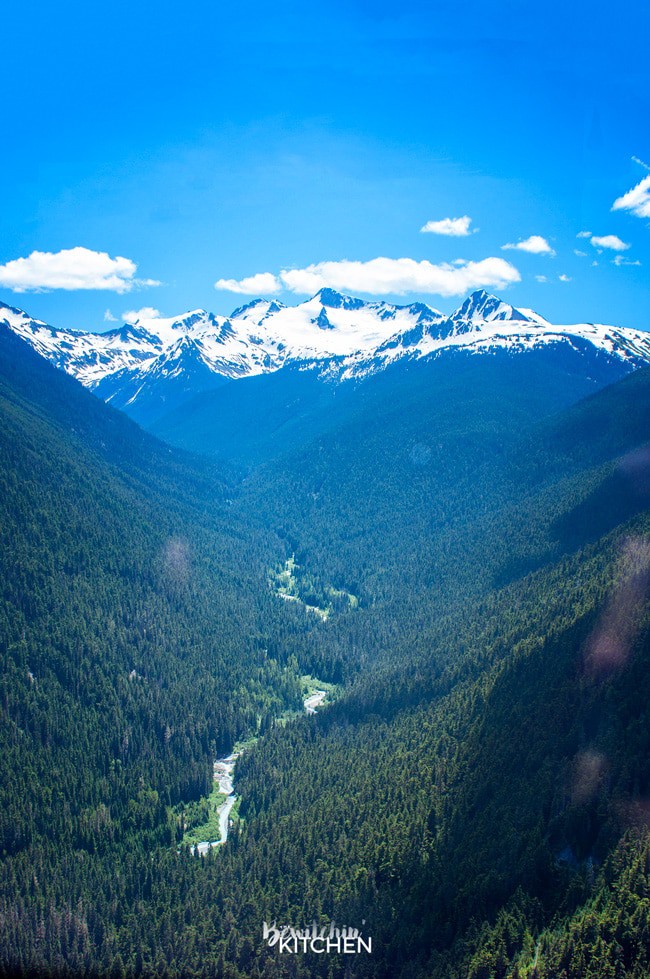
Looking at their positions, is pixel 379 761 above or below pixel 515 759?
below

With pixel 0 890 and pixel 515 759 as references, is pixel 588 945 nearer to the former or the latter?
pixel 515 759

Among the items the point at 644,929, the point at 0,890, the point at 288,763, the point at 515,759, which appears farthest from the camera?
the point at 288,763

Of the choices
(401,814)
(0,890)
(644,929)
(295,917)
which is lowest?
(0,890)

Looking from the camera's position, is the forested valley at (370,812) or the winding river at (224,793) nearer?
the forested valley at (370,812)

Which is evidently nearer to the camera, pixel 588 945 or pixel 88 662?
pixel 588 945

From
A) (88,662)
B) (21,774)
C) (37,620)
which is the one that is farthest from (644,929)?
(37,620)

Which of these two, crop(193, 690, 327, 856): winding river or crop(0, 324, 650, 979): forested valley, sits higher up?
crop(0, 324, 650, 979): forested valley

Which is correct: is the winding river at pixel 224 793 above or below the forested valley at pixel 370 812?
below

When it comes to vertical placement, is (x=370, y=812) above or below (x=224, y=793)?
above

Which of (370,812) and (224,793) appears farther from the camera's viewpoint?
(224,793)

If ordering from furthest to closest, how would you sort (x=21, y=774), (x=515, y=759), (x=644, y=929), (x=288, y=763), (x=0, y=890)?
(x=288, y=763) → (x=21, y=774) → (x=515, y=759) → (x=0, y=890) → (x=644, y=929)

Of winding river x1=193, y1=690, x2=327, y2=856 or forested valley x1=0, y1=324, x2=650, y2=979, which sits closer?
forested valley x1=0, y1=324, x2=650, y2=979
